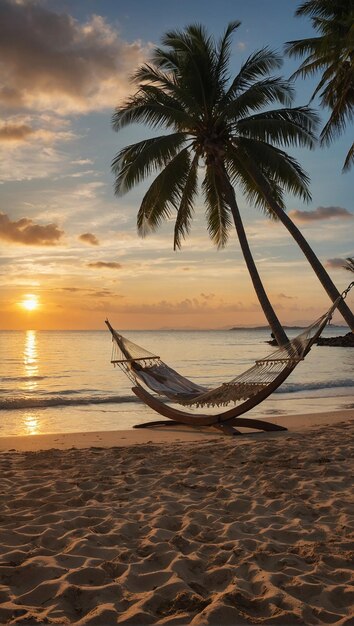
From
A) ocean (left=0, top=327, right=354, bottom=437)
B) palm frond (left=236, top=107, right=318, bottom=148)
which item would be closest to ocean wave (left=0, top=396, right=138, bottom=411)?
ocean (left=0, top=327, right=354, bottom=437)

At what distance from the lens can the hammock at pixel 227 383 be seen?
617cm

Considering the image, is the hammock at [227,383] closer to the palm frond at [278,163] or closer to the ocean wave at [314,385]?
the palm frond at [278,163]

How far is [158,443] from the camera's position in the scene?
629 centimetres

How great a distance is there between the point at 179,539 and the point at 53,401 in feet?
35.3

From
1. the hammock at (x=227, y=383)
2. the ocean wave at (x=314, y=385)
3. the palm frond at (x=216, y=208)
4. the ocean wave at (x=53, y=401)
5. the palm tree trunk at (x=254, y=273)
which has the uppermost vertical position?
the palm frond at (x=216, y=208)

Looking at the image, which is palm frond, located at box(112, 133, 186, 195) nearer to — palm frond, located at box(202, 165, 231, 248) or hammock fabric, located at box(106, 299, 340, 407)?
palm frond, located at box(202, 165, 231, 248)

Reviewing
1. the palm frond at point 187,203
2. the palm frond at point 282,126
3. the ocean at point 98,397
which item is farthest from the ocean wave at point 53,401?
the palm frond at point 282,126

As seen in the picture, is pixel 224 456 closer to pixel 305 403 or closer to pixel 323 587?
pixel 323 587

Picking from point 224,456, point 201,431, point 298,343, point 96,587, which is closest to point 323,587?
point 96,587

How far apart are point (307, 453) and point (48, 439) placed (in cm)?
352

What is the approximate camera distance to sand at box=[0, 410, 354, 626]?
7.38 feet

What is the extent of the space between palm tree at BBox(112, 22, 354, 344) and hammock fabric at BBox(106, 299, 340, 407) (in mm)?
2625

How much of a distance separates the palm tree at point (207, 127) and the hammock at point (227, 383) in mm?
2665

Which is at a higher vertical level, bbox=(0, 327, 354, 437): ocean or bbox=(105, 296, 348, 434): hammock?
bbox=(105, 296, 348, 434): hammock
